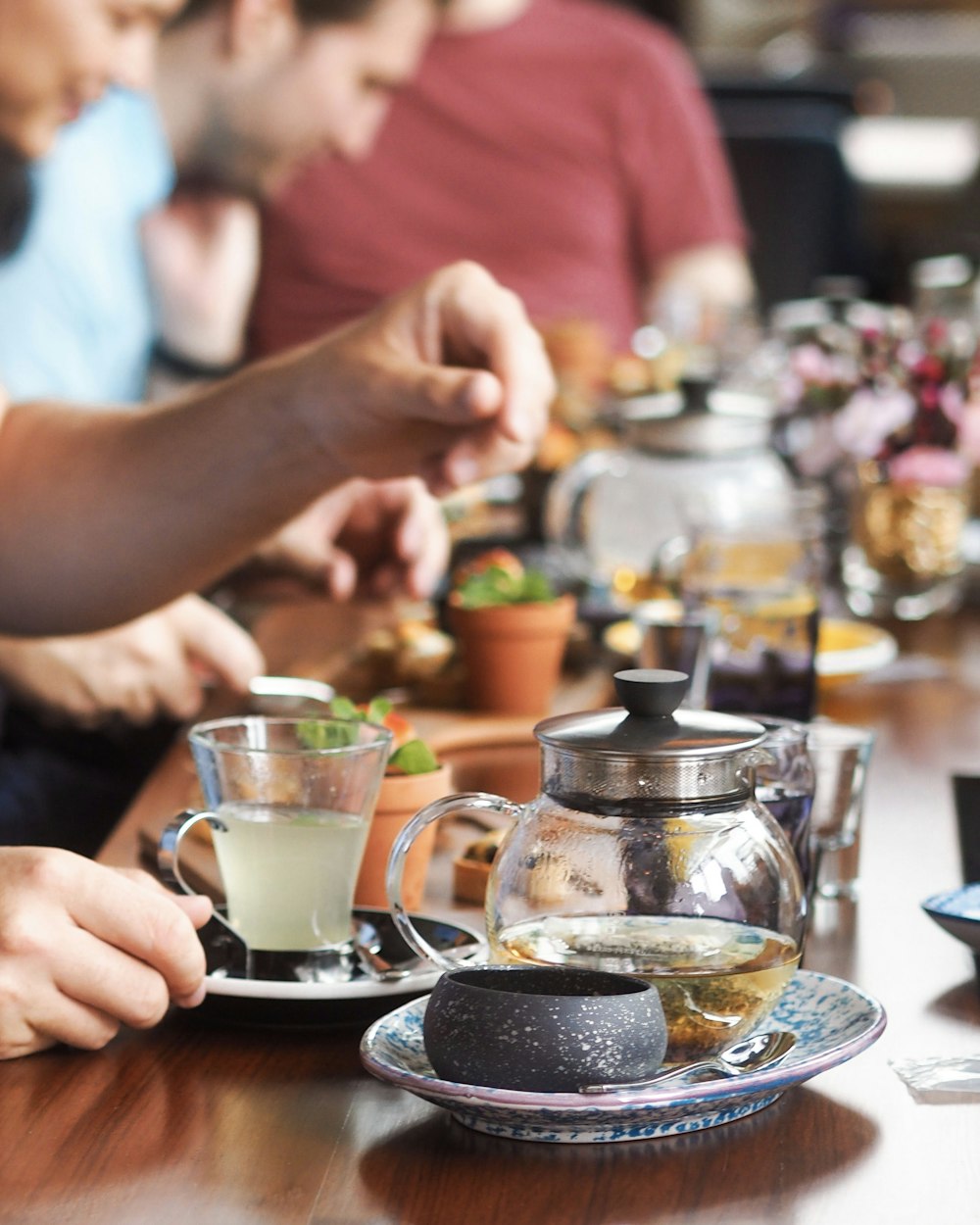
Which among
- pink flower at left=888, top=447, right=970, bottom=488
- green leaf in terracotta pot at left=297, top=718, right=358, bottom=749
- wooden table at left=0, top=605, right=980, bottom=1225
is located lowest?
wooden table at left=0, top=605, right=980, bottom=1225

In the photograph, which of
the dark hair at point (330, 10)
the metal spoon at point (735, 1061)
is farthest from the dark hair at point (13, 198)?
the metal spoon at point (735, 1061)

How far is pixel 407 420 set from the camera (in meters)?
1.19

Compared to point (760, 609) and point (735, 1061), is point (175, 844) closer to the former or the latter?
point (735, 1061)

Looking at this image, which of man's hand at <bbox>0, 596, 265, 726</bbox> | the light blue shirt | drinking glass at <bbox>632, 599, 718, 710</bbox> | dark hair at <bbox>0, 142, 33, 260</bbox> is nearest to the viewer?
drinking glass at <bbox>632, 599, 718, 710</bbox>

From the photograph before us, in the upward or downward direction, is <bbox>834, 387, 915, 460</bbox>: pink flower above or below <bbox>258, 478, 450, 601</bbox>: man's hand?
above

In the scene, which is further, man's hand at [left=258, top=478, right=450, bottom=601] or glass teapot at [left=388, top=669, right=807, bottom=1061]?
man's hand at [left=258, top=478, right=450, bottom=601]

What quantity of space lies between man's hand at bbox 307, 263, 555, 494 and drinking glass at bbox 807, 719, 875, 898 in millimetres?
269

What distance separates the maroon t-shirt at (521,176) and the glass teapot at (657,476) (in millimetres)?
2157

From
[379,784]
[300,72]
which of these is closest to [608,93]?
[300,72]

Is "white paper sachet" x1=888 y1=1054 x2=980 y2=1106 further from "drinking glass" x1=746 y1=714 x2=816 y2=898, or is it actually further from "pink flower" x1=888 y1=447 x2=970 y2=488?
"pink flower" x1=888 y1=447 x2=970 y2=488

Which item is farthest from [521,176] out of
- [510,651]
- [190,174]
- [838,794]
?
[838,794]

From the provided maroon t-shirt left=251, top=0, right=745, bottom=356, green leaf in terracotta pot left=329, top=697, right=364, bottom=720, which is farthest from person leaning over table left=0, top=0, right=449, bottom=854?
green leaf in terracotta pot left=329, top=697, right=364, bottom=720

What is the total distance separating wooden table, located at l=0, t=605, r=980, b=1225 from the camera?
0.58m

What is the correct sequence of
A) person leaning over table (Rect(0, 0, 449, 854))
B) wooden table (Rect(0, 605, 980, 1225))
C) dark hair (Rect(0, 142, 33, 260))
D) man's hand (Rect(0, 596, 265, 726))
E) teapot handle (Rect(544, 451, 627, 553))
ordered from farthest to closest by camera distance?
1. person leaning over table (Rect(0, 0, 449, 854))
2. dark hair (Rect(0, 142, 33, 260))
3. teapot handle (Rect(544, 451, 627, 553))
4. man's hand (Rect(0, 596, 265, 726))
5. wooden table (Rect(0, 605, 980, 1225))
